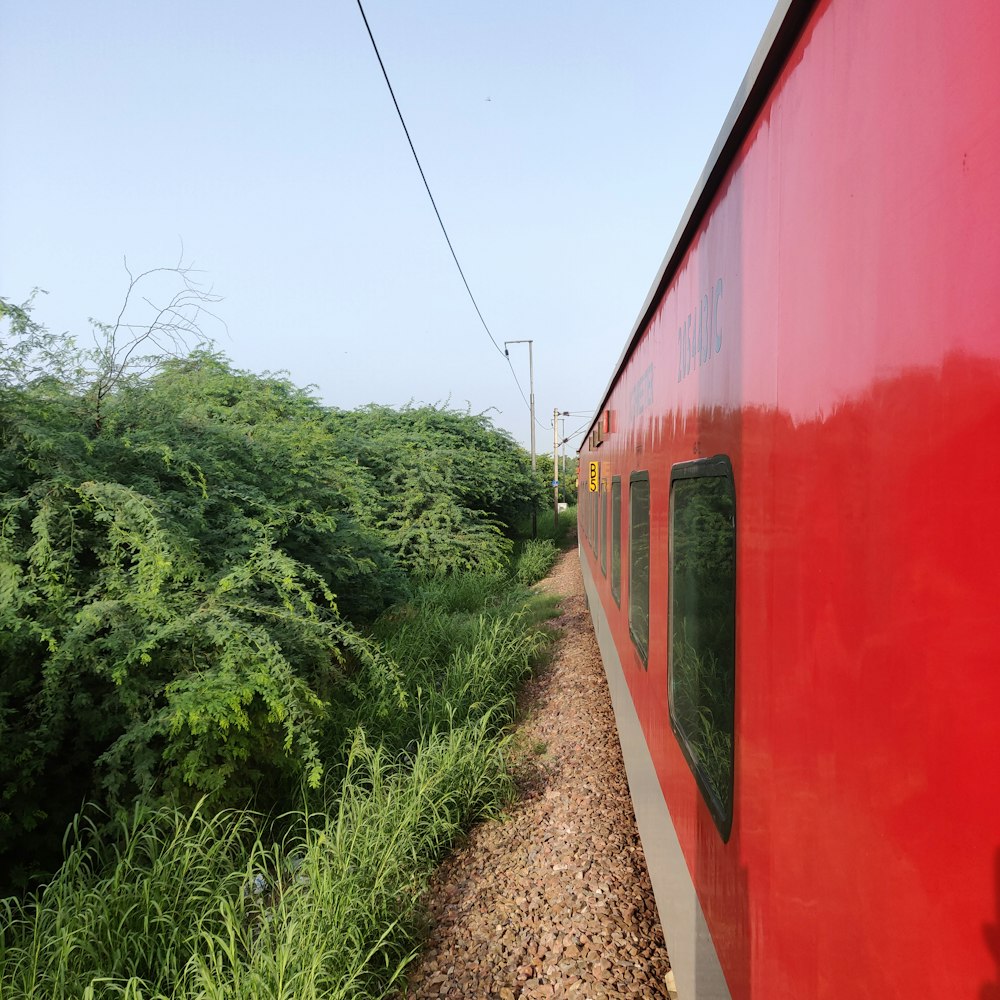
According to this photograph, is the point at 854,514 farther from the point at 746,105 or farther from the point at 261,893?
the point at 261,893

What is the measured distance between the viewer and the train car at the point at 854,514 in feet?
2.37

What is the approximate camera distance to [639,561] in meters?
3.85

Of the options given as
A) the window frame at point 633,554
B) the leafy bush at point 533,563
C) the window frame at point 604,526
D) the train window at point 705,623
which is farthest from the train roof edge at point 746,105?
the leafy bush at point 533,563

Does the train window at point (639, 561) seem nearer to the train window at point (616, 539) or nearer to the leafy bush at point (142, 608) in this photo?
the train window at point (616, 539)

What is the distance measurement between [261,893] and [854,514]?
3585 millimetres

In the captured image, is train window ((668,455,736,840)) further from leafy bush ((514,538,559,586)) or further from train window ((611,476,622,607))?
leafy bush ((514,538,559,586))

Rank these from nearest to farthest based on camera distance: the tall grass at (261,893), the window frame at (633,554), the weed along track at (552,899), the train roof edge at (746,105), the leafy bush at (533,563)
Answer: the train roof edge at (746,105), the tall grass at (261,893), the weed along track at (552,899), the window frame at (633,554), the leafy bush at (533,563)

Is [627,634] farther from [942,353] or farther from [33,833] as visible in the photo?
[942,353]

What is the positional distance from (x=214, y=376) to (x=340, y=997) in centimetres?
531

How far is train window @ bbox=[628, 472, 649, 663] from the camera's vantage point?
11.3ft

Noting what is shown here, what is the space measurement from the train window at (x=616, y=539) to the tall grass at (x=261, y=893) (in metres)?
1.42

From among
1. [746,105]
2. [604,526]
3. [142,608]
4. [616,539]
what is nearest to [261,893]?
[142,608]

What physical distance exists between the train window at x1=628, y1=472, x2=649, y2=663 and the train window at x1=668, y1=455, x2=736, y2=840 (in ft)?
2.85

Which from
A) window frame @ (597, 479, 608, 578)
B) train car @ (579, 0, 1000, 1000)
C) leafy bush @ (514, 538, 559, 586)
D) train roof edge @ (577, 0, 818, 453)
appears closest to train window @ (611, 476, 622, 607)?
window frame @ (597, 479, 608, 578)
